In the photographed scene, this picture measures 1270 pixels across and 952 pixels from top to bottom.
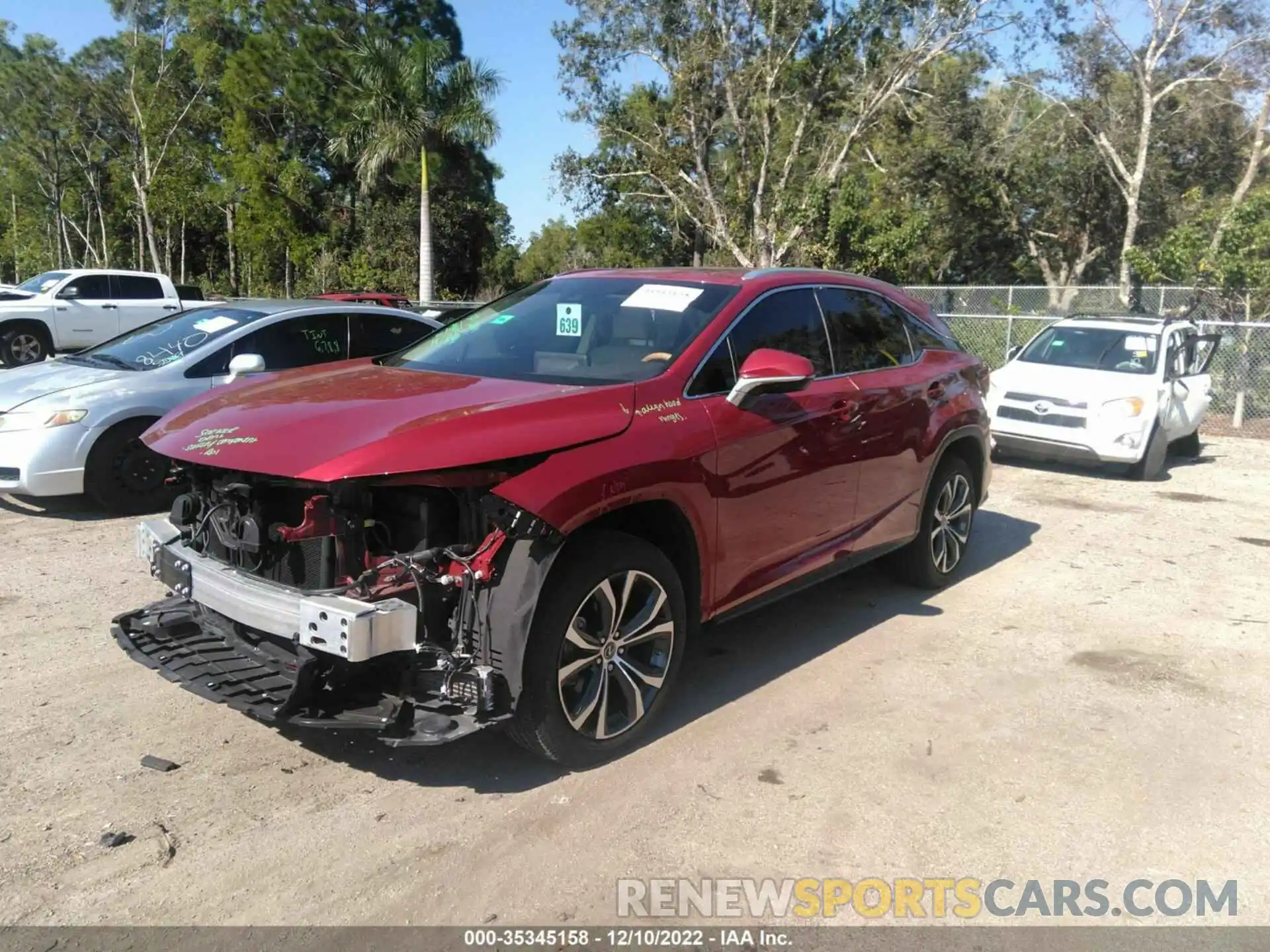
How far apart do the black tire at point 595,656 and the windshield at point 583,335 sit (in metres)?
0.82

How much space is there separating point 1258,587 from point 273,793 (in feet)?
20.1

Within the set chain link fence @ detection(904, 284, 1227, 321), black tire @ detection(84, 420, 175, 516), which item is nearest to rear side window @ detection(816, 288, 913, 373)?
black tire @ detection(84, 420, 175, 516)

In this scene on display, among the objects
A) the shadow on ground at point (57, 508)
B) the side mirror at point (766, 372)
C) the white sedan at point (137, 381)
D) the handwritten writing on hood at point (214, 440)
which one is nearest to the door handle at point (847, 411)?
the side mirror at point (766, 372)

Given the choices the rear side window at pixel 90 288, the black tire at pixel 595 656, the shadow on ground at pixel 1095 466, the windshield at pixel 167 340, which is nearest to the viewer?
the black tire at pixel 595 656

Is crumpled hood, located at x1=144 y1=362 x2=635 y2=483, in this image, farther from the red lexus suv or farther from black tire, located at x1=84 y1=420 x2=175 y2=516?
black tire, located at x1=84 y1=420 x2=175 y2=516

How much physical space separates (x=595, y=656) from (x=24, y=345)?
17151 millimetres

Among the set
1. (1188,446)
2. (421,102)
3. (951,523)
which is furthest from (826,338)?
(421,102)

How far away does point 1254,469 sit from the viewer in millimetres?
11023

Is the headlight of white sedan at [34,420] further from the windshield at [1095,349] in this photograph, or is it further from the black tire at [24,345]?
the black tire at [24,345]

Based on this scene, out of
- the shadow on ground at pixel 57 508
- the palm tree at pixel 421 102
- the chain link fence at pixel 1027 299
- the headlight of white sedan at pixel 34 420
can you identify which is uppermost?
the palm tree at pixel 421 102

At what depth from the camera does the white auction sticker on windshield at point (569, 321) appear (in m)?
4.50

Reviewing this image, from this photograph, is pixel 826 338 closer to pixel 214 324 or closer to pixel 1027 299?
pixel 214 324

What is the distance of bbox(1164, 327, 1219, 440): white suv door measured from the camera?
33.9ft

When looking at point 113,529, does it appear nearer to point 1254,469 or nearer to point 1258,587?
point 1258,587
